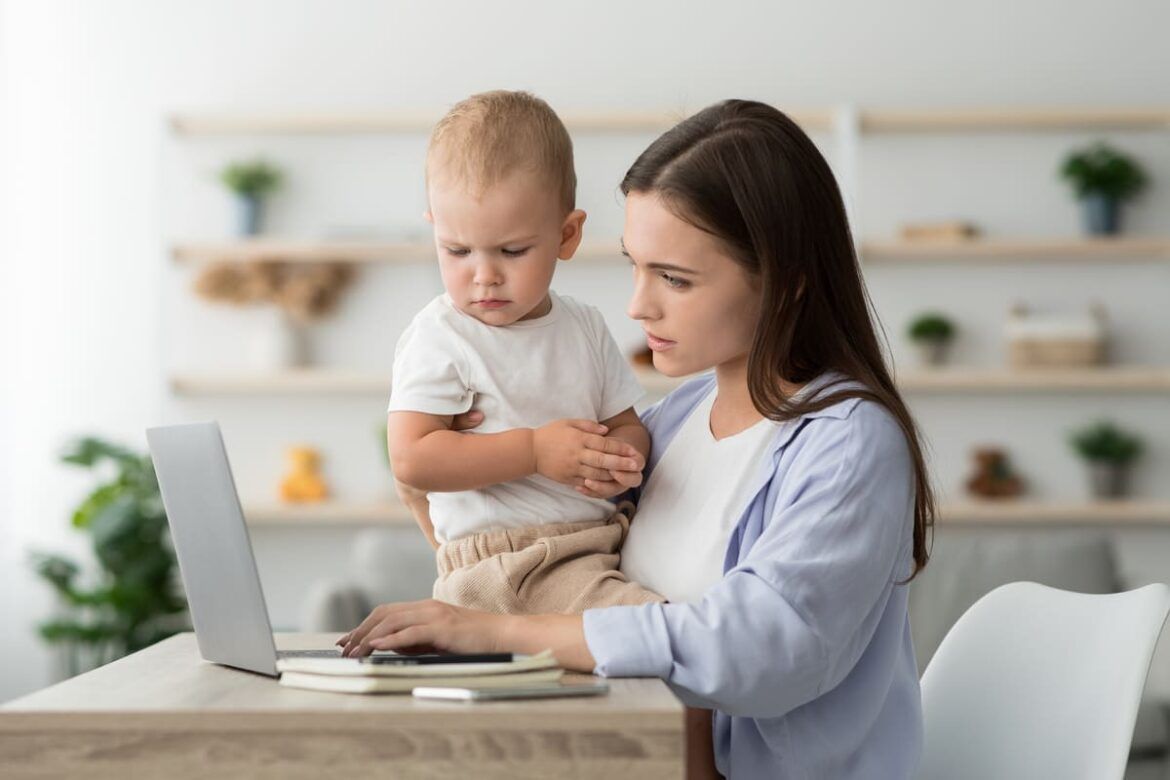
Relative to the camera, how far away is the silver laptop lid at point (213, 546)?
1.21 m

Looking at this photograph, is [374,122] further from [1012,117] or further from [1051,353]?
[1051,353]

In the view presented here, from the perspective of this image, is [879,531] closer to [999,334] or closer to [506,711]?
[506,711]

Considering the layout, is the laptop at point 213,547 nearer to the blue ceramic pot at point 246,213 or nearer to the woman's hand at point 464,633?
the woman's hand at point 464,633

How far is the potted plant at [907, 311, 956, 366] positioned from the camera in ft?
16.4

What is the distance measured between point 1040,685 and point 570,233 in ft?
2.61

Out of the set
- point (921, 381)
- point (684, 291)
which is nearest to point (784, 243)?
point (684, 291)

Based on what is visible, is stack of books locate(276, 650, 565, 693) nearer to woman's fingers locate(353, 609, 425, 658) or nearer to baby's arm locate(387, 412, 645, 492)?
woman's fingers locate(353, 609, 425, 658)

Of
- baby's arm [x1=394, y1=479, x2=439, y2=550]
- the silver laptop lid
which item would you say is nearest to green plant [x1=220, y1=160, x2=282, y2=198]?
baby's arm [x1=394, y1=479, x2=439, y2=550]

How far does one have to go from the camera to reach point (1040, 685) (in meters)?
1.67

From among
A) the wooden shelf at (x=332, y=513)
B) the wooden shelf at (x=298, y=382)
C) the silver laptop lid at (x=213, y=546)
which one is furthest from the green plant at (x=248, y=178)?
the silver laptop lid at (x=213, y=546)

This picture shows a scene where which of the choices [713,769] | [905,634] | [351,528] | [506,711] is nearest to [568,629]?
[506,711]

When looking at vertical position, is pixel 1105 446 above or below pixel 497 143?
below

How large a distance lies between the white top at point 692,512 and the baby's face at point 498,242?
271 mm

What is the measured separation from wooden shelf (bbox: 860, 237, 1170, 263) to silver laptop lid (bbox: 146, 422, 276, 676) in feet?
13.0
